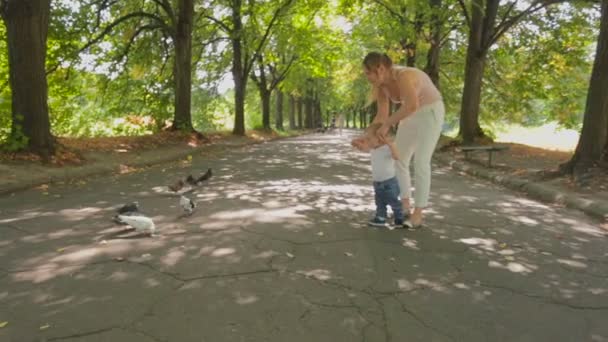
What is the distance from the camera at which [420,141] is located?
4770mm

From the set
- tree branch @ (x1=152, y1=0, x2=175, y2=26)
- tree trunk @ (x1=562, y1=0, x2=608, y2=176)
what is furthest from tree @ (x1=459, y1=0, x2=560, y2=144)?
tree branch @ (x1=152, y1=0, x2=175, y2=26)

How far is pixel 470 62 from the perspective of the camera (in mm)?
15508

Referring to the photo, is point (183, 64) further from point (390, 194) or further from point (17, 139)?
point (390, 194)

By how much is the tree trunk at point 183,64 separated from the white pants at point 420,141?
1303cm

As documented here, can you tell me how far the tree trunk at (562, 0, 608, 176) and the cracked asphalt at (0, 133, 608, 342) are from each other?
8.56 feet

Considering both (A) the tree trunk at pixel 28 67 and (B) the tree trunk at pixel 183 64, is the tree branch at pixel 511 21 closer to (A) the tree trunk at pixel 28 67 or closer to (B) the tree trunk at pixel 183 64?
(B) the tree trunk at pixel 183 64

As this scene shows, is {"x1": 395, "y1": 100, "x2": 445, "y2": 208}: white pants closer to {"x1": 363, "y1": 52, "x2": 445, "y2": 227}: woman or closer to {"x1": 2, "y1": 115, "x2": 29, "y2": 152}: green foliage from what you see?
{"x1": 363, "y1": 52, "x2": 445, "y2": 227}: woman

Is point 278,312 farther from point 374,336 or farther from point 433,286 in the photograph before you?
point 433,286

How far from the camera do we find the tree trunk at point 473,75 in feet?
49.9

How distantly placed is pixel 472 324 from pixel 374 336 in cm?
64

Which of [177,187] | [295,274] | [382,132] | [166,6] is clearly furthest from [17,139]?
[166,6]

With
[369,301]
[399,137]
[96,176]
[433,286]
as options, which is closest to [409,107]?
[399,137]

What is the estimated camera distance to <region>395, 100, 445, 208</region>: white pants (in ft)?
15.4

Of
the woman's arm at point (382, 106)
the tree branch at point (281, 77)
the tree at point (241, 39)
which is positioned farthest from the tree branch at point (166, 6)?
the tree branch at point (281, 77)
